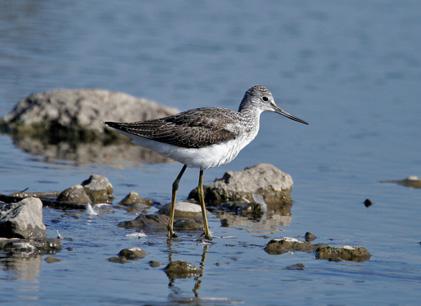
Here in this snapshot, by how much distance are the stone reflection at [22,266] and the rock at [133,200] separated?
9.93 ft

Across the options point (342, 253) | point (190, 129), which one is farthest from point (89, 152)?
point (342, 253)

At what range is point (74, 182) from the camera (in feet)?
47.3

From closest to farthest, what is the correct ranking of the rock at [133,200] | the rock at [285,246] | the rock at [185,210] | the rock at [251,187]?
the rock at [285,246] < the rock at [185,210] < the rock at [133,200] < the rock at [251,187]

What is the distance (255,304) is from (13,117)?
31.2 ft

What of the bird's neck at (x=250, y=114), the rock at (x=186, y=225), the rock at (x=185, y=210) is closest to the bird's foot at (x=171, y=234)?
the rock at (x=186, y=225)

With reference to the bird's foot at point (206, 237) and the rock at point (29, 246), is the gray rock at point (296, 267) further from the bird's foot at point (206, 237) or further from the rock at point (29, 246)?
the rock at point (29, 246)

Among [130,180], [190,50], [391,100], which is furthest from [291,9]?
[130,180]

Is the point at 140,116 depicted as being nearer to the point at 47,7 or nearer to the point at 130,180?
the point at 130,180

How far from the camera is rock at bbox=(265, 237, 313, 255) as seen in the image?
11273 mm

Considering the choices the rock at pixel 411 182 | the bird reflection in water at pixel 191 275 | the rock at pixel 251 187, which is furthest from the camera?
the rock at pixel 411 182

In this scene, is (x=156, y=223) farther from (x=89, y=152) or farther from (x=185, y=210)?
(x=89, y=152)

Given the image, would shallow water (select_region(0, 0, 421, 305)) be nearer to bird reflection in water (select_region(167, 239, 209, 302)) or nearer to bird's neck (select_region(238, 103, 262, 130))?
bird reflection in water (select_region(167, 239, 209, 302))

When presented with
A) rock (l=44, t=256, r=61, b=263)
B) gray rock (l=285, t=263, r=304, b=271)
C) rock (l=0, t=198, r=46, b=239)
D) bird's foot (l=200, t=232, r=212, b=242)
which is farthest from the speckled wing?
rock (l=44, t=256, r=61, b=263)

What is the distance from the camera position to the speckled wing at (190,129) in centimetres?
1209
